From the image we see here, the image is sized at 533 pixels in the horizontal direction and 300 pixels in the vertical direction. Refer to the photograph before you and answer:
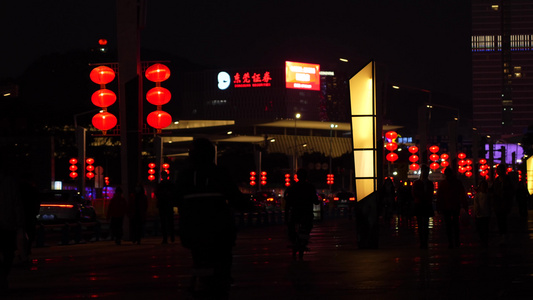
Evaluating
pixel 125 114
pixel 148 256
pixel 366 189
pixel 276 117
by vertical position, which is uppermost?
pixel 276 117

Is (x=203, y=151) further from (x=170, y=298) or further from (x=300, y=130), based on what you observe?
(x=300, y=130)

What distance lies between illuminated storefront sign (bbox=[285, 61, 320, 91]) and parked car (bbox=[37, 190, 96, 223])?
133489 millimetres

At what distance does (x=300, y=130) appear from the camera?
17675 cm

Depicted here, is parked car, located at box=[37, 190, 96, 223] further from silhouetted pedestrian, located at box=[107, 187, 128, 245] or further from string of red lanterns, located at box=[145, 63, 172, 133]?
silhouetted pedestrian, located at box=[107, 187, 128, 245]

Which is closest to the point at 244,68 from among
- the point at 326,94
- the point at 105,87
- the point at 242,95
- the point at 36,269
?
the point at 242,95

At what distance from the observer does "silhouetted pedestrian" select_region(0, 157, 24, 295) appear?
12.0m

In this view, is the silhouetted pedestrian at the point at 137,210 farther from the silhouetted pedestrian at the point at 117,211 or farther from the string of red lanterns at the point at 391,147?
the string of red lanterns at the point at 391,147

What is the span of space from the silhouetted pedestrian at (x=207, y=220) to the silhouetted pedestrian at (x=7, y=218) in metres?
4.56

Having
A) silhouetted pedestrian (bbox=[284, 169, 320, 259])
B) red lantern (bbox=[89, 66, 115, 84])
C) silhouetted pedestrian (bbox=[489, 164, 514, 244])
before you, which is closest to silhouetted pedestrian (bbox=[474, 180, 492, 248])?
silhouetted pedestrian (bbox=[489, 164, 514, 244])

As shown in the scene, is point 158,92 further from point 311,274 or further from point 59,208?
point 311,274

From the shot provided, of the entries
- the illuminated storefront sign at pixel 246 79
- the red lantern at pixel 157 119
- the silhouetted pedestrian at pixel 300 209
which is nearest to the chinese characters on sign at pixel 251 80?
the illuminated storefront sign at pixel 246 79

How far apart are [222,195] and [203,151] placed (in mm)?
463

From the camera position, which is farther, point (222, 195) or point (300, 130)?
point (300, 130)

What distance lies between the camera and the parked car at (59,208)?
1390 inches
